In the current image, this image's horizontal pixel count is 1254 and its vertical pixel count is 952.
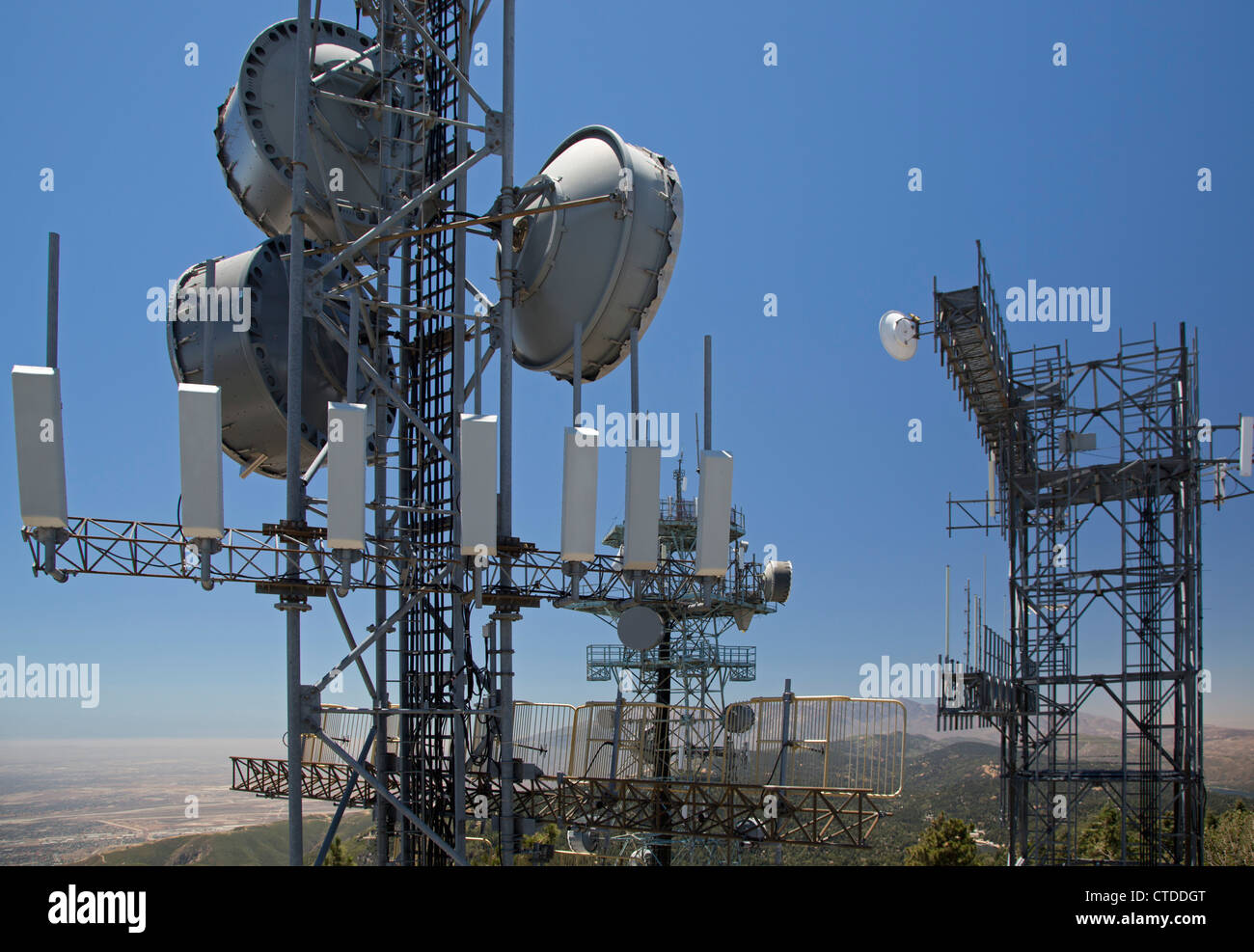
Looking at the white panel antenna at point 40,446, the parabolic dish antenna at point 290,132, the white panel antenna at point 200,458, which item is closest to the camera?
the white panel antenna at point 40,446

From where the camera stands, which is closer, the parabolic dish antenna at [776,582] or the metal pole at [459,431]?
the metal pole at [459,431]

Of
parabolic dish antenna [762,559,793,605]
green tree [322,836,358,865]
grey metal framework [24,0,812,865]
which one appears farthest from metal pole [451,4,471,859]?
parabolic dish antenna [762,559,793,605]

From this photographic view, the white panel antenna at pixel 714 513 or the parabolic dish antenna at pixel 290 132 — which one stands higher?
the parabolic dish antenna at pixel 290 132

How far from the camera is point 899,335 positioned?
26.2 meters

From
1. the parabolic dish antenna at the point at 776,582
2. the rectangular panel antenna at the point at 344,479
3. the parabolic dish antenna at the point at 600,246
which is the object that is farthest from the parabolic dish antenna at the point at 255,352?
the parabolic dish antenna at the point at 776,582

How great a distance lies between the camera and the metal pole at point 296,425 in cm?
1720

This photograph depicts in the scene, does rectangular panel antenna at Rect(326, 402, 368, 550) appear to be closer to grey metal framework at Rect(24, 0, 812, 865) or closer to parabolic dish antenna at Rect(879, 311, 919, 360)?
grey metal framework at Rect(24, 0, 812, 865)

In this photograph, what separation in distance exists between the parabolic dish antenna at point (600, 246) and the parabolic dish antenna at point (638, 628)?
5.04 m

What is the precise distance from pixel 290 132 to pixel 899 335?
563 inches

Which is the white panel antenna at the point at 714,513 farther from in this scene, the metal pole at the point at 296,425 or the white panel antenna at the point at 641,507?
the metal pole at the point at 296,425

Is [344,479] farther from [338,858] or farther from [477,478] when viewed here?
[338,858]

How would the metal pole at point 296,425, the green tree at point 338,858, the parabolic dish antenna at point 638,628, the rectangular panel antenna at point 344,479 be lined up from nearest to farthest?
the rectangular panel antenna at point 344,479
the metal pole at point 296,425
the parabolic dish antenna at point 638,628
the green tree at point 338,858

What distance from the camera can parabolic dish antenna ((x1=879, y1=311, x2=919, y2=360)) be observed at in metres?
26.2
